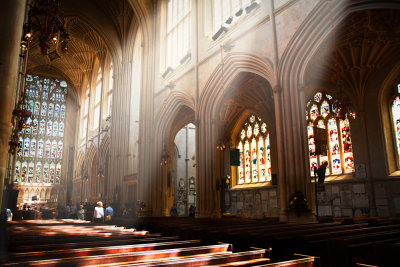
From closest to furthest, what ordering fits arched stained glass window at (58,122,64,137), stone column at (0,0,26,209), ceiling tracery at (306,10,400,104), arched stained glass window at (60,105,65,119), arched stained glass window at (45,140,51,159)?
stone column at (0,0,26,209) < ceiling tracery at (306,10,400,104) < arched stained glass window at (45,140,51,159) < arched stained glass window at (58,122,64,137) < arched stained glass window at (60,105,65,119)

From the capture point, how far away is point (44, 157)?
102 ft

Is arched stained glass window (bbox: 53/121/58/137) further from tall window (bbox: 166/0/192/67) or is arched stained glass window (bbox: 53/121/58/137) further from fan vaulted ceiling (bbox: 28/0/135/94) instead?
tall window (bbox: 166/0/192/67)

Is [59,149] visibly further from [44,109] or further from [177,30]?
[177,30]

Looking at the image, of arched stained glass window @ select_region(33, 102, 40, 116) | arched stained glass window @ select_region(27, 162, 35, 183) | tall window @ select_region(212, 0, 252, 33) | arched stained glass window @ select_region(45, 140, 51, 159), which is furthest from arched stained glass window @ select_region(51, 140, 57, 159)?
tall window @ select_region(212, 0, 252, 33)

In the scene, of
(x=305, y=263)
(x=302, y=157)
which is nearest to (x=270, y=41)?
(x=302, y=157)

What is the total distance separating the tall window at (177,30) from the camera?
1470cm

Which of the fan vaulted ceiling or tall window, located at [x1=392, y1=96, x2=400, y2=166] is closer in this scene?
tall window, located at [x1=392, y1=96, x2=400, y2=166]

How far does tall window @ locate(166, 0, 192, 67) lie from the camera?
1470 cm

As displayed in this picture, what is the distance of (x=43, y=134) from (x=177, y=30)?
2220 centimetres

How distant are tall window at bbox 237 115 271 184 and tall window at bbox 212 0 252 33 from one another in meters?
7.02

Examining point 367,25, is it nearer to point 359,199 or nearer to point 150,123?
point 359,199

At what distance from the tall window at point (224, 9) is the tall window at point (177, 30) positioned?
6.22ft

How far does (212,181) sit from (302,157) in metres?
4.28

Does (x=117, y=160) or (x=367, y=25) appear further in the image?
(x=117, y=160)
